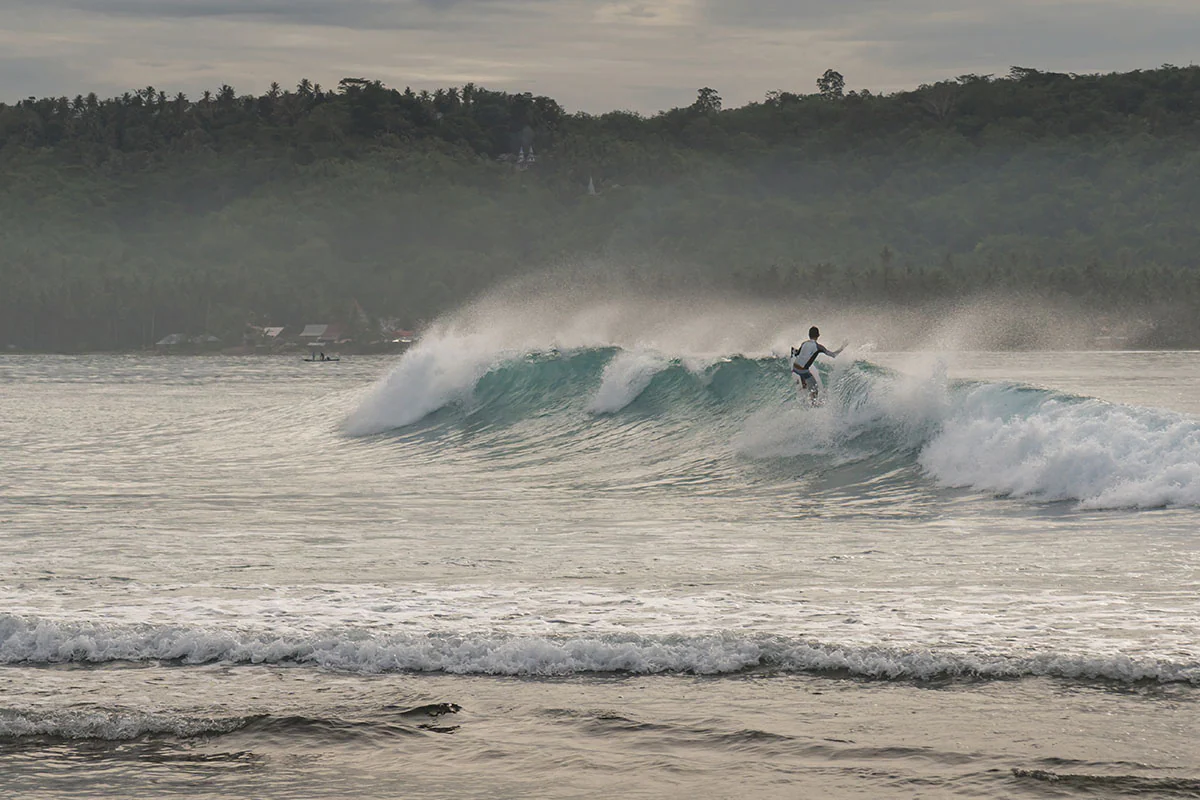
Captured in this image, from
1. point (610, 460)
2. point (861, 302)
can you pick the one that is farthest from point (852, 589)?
point (861, 302)

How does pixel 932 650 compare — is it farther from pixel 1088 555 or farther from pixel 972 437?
pixel 972 437

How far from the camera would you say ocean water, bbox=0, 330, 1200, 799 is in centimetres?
794

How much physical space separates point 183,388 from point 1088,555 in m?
72.7

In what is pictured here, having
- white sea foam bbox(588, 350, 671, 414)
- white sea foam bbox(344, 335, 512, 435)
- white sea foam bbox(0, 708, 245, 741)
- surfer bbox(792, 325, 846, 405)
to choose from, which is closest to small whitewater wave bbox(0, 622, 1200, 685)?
white sea foam bbox(0, 708, 245, 741)

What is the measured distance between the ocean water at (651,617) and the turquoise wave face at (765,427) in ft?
0.32

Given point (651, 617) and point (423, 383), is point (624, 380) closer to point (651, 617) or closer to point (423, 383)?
point (423, 383)

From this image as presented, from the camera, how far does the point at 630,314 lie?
148 m

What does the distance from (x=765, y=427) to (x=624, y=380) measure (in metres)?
6.29

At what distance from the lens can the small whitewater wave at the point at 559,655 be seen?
30.8ft

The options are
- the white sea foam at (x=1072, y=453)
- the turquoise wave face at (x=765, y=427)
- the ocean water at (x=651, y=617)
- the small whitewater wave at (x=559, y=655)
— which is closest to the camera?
the ocean water at (x=651, y=617)

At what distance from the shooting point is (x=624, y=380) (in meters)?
31.3

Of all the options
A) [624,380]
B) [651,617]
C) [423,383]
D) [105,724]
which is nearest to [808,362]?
[624,380]

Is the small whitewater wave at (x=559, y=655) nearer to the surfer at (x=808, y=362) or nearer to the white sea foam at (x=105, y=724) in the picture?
the white sea foam at (x=105, y=724)

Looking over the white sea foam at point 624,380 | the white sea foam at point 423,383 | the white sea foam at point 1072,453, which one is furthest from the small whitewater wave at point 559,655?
the white sea foam at point 423,383
